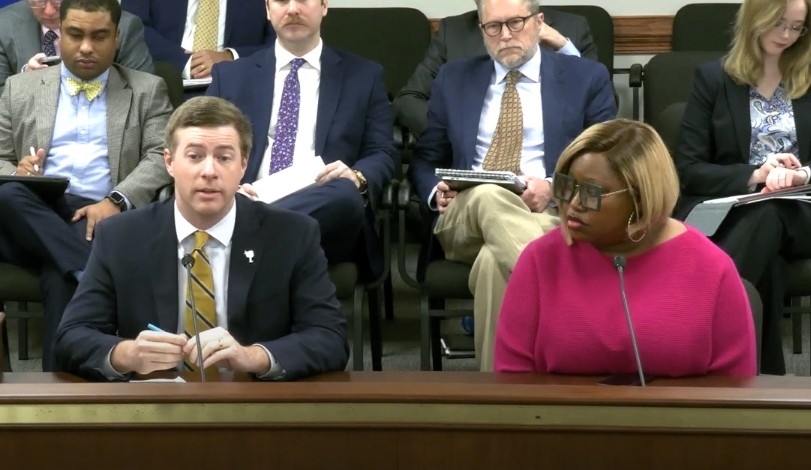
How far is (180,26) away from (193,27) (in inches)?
2.1

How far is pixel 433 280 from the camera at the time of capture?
12.4 feet

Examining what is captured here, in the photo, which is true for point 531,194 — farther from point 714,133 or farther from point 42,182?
point 42,182

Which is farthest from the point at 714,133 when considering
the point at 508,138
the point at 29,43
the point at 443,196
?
the point at 29,43

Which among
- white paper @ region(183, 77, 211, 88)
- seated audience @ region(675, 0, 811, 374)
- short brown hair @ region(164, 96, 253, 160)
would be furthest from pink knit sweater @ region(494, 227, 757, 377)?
white paper @ region(183, 77, 211, 88)

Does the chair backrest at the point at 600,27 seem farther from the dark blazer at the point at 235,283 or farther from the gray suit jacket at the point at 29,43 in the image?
the dark blazer at the point at 235,283

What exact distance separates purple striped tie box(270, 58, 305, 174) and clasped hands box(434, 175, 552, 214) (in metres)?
0.54

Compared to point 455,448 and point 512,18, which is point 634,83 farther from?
point 455,448

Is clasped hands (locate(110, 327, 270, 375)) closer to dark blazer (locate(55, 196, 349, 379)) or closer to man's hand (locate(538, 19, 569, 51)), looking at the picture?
dark blazer (locate(55, 196, 349, 379))

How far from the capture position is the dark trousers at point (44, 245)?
375 cm

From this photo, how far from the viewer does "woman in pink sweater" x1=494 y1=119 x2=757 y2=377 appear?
2.40m

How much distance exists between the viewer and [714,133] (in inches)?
163

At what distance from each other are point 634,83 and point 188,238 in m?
2.41

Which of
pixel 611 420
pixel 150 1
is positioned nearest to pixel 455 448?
pixel 611 420

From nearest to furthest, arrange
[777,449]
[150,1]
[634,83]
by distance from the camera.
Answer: [777,449] < [634,83] < [150,1]
